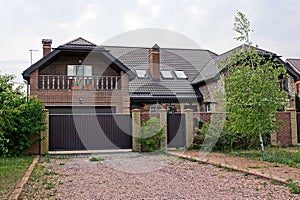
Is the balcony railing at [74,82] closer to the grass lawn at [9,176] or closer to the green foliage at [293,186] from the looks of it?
the grass lawn at [9,176]

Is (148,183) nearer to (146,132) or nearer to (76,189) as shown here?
(76,189)

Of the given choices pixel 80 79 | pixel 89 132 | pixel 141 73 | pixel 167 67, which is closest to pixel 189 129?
pixel 89 132

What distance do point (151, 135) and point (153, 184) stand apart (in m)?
7.15

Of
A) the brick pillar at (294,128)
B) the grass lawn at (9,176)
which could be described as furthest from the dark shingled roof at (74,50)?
the grass lawn at (9,176)

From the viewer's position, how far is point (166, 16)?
1441 centimetres

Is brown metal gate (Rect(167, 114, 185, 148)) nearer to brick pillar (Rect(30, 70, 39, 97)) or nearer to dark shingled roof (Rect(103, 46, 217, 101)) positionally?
dark shingled roof (Rect(103, 46, 217, 101))

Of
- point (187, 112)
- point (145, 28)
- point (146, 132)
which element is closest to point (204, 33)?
point (145, 28)

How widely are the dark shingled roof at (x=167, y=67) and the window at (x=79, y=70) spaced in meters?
3.02

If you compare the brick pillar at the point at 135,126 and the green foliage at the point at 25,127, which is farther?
the brick pillar at the point at 135,126

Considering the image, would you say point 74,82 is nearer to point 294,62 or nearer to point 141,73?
point 141,73

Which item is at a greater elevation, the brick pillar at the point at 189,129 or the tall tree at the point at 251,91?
the tall tree at the point at 251,91

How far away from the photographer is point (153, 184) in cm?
753

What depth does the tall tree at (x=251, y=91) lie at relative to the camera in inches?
437

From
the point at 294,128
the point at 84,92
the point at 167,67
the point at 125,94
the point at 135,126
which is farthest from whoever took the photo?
the point at 167,67
